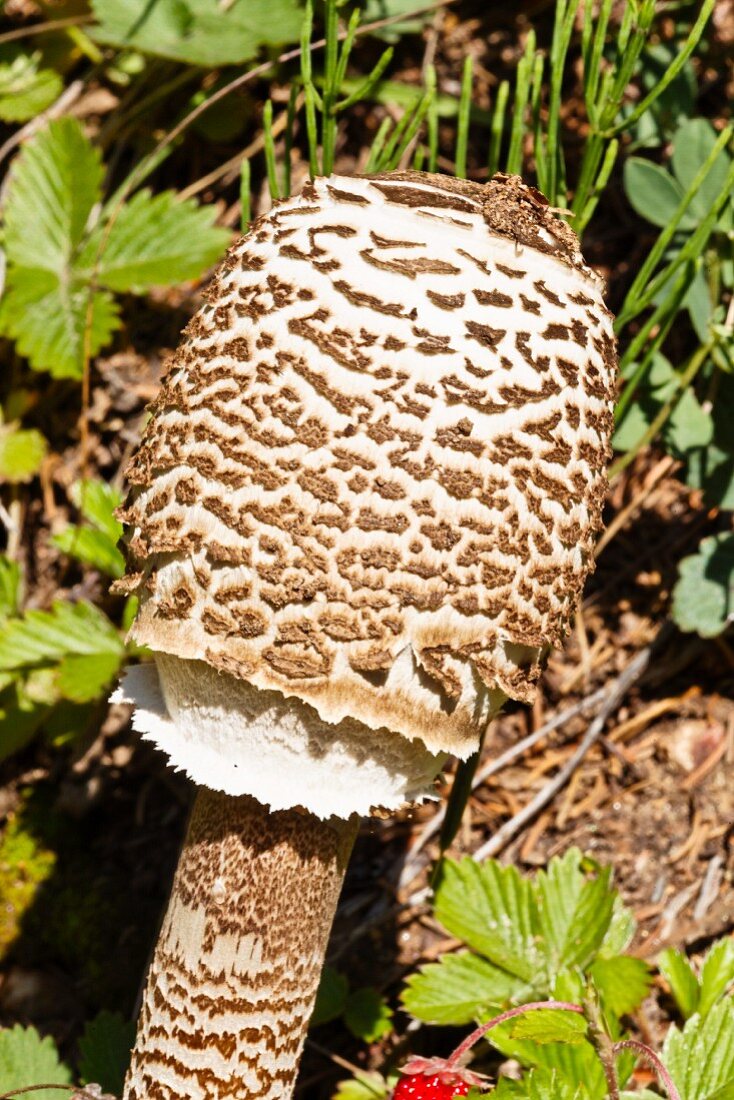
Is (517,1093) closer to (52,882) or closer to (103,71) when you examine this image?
(52,882)

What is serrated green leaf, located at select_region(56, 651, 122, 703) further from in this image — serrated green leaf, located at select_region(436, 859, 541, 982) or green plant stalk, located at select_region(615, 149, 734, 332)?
green plant stalk, located at select_region(615, 149, 734, 332)

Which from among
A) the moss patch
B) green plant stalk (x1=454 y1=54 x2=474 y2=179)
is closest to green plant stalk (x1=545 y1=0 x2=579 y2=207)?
green plant stalk (x1=454 y1=54 x2=474 y2=179)

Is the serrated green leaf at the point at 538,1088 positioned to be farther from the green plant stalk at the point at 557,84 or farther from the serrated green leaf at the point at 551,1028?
the green plant stalk at the point at 557,84

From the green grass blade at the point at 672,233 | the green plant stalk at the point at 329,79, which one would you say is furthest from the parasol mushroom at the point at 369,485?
the green plant stalk at the point at 329,79

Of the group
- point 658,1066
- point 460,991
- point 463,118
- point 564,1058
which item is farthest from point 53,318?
point 658,1066

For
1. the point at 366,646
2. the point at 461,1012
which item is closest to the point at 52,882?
the point at 461,1012

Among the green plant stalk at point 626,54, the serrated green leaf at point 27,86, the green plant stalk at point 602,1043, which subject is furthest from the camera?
the serrated green leaf at point 27,86
